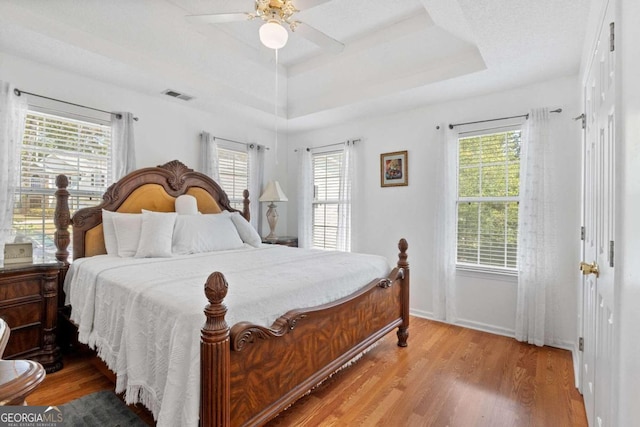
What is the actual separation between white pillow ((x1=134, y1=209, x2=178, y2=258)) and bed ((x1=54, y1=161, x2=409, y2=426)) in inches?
8.9

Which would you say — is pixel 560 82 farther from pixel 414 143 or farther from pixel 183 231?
pixel 183 231

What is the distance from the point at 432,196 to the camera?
367cm

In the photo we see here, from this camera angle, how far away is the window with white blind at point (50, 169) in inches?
106

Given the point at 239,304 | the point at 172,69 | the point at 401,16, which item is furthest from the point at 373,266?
the point at 172,69

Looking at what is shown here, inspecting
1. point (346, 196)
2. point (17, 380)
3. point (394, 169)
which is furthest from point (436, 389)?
point (346, 196)

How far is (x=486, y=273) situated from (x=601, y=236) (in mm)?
1943

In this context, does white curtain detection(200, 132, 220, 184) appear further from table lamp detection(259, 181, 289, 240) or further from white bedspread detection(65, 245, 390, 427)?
white bedspread detection(65, 245, 390, 427)

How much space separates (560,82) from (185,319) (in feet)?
11.9

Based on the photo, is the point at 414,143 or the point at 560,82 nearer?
the point at 560,82

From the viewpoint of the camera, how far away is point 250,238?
11.9 feet

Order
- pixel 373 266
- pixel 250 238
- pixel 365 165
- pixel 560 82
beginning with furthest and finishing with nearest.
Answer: pixel 365 165 → pixel 250 238 → pixel 560 82 → pixel 373 266

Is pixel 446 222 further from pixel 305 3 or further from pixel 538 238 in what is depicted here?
pixel 305 3

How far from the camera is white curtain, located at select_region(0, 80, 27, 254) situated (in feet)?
8.14

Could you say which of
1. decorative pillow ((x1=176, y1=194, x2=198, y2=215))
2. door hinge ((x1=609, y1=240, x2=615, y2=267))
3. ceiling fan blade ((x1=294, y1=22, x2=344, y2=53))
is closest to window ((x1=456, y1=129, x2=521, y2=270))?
ceiling fan blade ((x1=294, y1=22, x2=344, y2=53))
